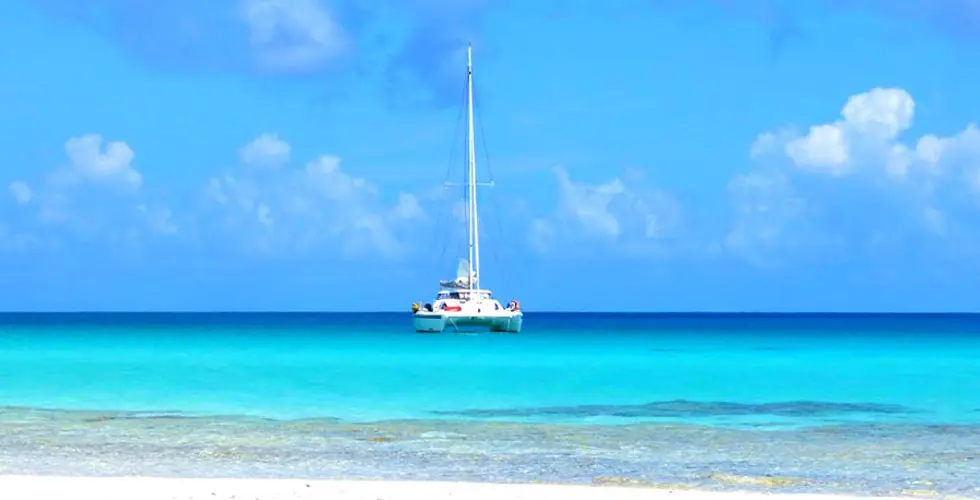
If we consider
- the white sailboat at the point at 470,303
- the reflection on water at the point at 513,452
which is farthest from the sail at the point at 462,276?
the reflection on water at the point at 513,452

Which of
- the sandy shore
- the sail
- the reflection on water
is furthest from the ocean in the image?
the sail

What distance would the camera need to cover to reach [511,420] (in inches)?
1112

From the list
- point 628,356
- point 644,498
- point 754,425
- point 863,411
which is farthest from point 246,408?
point 628,356

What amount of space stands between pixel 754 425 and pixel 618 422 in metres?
2.78

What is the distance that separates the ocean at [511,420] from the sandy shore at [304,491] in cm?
156

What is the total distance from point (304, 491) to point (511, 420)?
13498mm

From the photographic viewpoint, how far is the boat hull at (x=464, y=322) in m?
81.6

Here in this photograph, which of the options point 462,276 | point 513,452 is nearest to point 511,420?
point 513,452

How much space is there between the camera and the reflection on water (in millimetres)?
17672

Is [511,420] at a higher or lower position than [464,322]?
lower

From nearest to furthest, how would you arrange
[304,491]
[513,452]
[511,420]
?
[304,491] → [513,452] → [511,420]

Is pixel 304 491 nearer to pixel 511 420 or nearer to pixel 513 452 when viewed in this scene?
pixel 513 452

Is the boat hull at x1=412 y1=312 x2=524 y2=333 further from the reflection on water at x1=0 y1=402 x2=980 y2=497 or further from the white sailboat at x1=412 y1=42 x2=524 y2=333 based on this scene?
the reflection on water at x1=0 y1=402 x2=980 y2=497

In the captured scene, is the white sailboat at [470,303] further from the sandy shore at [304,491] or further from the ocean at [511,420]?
the sandy shore at [304,491]
